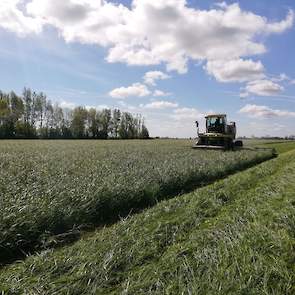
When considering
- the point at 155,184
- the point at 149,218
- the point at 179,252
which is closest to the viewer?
the point at 179,252

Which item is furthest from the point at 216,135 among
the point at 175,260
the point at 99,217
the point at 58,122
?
the point at 58,122

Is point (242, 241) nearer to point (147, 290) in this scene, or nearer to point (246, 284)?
point (246, 284)

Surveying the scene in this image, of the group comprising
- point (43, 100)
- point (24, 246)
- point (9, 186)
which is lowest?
point (24, 246)

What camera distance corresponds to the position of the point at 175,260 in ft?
14.3

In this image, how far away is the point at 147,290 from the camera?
12.1 feet

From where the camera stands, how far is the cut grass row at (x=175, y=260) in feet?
12.2

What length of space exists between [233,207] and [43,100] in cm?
8071

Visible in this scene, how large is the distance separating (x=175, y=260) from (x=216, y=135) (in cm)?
2486

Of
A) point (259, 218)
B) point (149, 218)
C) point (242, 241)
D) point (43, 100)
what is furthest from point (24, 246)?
point (43, 100)

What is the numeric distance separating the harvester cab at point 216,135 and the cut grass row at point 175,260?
2209 centimetres

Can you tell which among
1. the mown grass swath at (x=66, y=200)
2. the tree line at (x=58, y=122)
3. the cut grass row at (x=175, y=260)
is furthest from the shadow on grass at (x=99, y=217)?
the tree line at (x=58, y=122)

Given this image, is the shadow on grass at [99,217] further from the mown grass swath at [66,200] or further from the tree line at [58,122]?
the tree line at [58,122]

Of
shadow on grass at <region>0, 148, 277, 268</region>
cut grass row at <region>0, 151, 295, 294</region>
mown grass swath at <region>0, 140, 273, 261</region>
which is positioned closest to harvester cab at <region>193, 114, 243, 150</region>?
shadow on grass at <region>0, 148, 277, 268</region>

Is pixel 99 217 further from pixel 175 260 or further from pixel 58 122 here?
pixel 58 122
